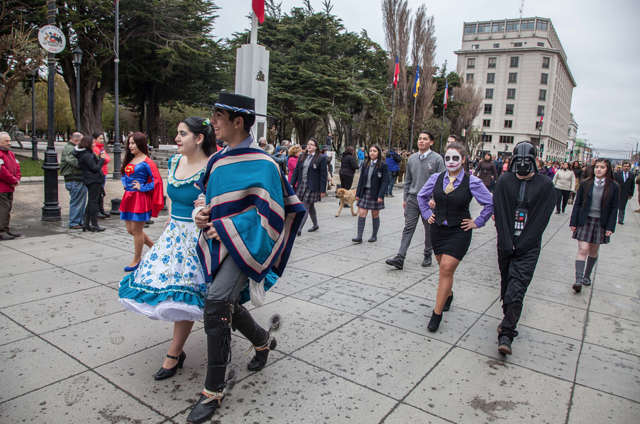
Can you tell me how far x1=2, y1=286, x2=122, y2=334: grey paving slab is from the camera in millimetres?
3705

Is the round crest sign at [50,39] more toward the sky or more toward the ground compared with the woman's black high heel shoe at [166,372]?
more toward the sky

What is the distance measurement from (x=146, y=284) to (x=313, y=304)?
2.04 m

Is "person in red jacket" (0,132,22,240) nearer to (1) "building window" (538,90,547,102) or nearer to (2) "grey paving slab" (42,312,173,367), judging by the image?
(2) "grey paving slab" (42,312,173,367)

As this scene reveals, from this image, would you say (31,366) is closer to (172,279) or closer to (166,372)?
(166,372)

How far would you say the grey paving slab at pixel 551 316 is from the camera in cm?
415

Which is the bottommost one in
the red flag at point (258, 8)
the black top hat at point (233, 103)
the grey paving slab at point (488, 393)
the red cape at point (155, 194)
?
the grey paving slab at point (488, 393)

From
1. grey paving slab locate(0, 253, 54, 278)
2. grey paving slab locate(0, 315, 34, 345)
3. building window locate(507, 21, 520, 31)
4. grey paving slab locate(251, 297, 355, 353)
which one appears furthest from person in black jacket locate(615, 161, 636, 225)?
building window locate(507, 21, 520, 31)

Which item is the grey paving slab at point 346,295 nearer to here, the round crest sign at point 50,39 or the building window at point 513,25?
the round crest sign at point 50,39

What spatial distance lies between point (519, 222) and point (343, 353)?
184cm

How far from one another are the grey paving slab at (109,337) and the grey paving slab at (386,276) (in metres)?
2.52

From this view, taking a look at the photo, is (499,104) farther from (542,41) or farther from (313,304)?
(313,304)

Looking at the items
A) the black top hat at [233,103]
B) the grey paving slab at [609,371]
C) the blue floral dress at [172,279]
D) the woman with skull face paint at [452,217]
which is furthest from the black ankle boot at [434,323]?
the black top hat at [233,103]

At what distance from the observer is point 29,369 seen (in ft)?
9.68

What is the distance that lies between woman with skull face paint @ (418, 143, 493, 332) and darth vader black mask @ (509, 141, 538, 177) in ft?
1.67
